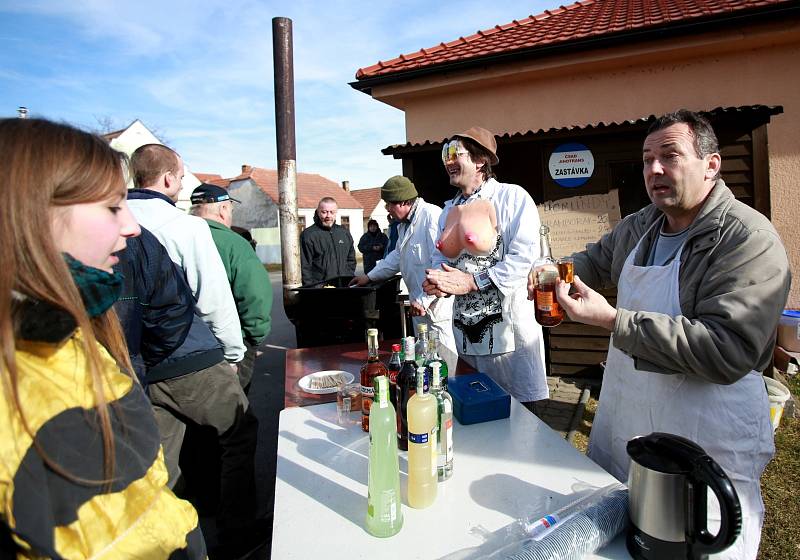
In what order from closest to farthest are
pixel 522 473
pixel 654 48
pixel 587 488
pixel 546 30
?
pixel 587 488 → pixel 522 473 → pixel 654 48 → pixel 546 30

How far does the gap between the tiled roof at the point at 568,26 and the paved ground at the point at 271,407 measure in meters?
4.32

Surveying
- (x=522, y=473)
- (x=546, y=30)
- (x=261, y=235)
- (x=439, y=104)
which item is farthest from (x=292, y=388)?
(x=261, y=235)

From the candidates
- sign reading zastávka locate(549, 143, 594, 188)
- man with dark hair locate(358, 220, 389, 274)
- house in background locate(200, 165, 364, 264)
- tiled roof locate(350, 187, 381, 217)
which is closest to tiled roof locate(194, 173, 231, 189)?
house in background locate(200, 165, 364, 264)

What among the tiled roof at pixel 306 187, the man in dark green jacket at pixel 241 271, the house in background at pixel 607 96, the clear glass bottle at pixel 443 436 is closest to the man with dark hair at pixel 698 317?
the clear glass bottle at pixel 443 436

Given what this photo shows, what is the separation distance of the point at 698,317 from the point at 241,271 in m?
2.65

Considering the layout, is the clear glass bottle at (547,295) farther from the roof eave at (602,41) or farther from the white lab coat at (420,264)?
the roof eave at (602,41)

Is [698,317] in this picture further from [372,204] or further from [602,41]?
[372,204]

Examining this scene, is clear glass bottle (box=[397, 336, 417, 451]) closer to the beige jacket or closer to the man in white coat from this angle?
the beige jacket

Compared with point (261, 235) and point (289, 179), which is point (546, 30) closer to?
point (289, 179)

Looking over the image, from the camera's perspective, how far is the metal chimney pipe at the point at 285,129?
5.05 meters

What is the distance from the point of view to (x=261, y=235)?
30062 millimetres

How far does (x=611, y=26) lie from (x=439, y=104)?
2.50m

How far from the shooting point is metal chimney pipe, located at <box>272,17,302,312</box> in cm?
505

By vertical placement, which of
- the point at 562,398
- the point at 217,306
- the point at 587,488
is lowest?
the point at 562,398
